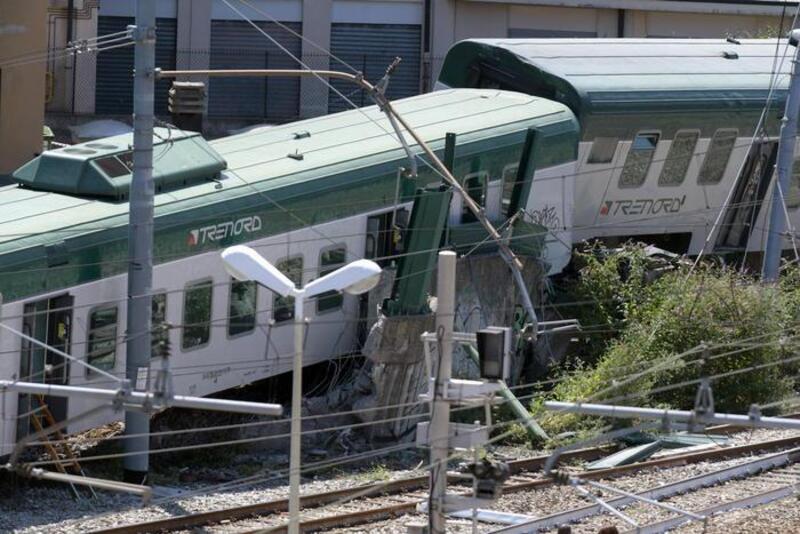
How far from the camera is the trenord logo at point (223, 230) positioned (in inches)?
827

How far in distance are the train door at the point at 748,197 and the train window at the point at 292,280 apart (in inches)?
376

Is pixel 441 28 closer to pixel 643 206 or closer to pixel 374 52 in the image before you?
pixel 374 52

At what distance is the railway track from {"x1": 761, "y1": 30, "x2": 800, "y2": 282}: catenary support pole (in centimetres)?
497

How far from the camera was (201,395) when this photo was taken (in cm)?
2112

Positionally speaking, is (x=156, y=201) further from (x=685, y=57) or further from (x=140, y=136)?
(x=685, y=57)

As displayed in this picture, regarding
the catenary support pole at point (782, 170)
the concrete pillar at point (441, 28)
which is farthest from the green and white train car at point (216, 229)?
the concrete pillar at point (441, 28)

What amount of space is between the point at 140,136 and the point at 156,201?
48.4 inches

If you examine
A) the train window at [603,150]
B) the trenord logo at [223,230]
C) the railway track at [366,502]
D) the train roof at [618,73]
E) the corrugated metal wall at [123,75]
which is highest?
the train roof at [618,73]

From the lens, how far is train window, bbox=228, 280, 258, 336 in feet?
70.6

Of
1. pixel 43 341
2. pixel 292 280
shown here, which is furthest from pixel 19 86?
pixel 43 341

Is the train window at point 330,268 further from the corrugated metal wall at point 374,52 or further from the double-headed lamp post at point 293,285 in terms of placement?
the corrugated metal wall at point 374,52

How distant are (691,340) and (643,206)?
4.06 m

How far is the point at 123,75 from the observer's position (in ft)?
144

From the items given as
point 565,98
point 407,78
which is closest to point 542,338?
point 565,98
